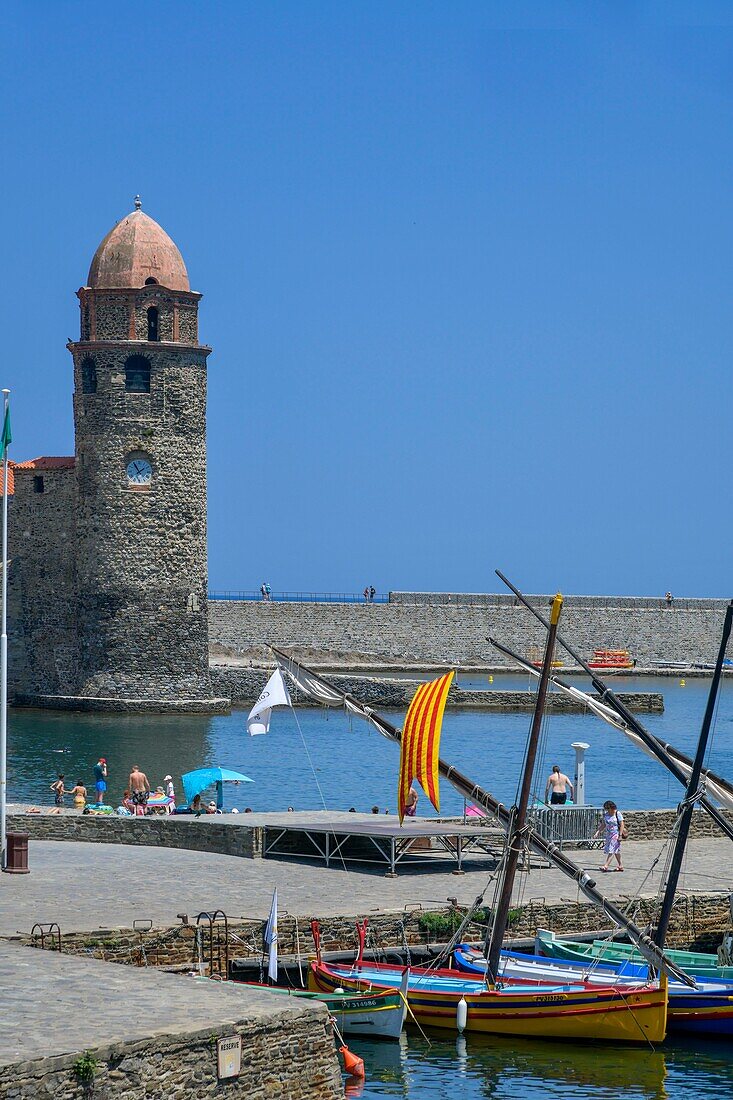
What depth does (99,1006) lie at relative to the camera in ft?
42.8

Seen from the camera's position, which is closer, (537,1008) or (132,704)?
(537,1008)

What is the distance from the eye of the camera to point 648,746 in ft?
69.5

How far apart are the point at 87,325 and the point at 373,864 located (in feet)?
108

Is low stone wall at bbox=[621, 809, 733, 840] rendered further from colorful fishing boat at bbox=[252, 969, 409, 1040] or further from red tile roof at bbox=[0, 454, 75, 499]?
red tile roof at bbox=[0, 454, 75, 499]

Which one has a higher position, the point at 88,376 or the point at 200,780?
the point at 88,376

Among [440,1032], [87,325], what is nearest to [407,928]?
[440,1032]

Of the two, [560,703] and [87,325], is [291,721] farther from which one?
[87,325]

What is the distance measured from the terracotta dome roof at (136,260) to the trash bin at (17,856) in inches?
1291

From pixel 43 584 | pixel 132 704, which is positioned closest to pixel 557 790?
pixel 132 704

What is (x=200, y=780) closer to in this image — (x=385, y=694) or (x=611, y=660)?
(x=385, y=694)

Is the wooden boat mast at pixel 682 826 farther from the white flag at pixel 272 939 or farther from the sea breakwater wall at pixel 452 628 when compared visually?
the sea breakwater wall at pixel 452 628

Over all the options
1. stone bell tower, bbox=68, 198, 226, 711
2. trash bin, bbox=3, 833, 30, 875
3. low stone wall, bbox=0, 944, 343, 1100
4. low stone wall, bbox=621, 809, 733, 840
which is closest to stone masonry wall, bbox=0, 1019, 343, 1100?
low stone wall, bbox=0, 944, 343, 1100

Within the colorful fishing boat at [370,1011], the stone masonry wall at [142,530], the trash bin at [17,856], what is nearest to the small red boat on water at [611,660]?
the stone masonry wall at [142,530]

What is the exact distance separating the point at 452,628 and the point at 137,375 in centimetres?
2339
